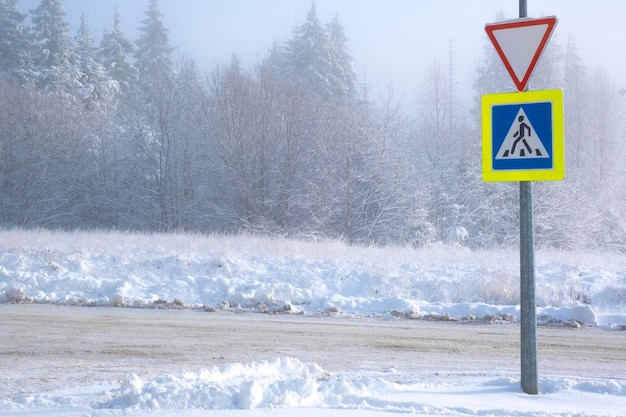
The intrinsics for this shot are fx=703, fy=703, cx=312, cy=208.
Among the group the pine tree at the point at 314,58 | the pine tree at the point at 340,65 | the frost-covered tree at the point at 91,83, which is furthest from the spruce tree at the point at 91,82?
the pine tree at the point at 340,65

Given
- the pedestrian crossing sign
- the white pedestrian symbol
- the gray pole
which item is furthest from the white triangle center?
the gray pole

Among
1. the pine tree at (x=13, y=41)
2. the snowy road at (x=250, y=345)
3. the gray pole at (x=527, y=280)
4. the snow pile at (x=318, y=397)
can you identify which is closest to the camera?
the snow pile at (x=318, y=397)

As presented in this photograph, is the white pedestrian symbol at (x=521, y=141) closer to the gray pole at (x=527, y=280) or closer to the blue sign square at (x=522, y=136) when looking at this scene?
the blue sign square at (x=522, y=136)

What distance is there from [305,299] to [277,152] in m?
28.0

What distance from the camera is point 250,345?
9828 mm

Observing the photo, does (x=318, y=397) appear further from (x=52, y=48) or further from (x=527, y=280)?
(x=52, y=48)

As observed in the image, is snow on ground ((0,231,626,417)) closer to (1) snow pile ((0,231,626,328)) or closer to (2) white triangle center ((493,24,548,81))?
(1) snow pile ((0,231,626,328))

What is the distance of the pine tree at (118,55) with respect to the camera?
206 feet

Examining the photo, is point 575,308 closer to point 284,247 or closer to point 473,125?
point 284,247

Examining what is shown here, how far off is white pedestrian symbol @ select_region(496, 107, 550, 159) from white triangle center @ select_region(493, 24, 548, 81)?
1.26ft

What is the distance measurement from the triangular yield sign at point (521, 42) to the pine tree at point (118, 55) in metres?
59.3

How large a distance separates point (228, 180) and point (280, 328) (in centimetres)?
3174

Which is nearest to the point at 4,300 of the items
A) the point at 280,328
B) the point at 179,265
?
the point at 179,265

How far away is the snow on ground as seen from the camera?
19.3 ft
